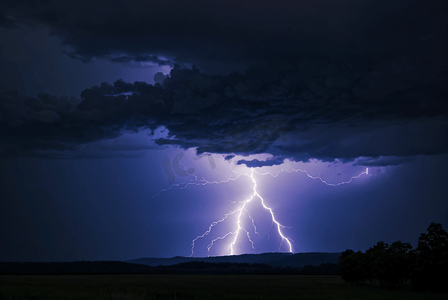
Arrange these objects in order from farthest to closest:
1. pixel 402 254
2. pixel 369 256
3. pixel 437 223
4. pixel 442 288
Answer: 1. pixel 369 256
2. pixel 402 254
3. pixel 437 223
4. pixel 442 288

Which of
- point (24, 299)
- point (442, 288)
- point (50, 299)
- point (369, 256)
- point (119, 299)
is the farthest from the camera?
point (369, 256)

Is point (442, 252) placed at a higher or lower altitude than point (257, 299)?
higher

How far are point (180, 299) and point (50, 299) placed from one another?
13173mm

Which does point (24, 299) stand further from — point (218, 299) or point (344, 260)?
point (344, 260)

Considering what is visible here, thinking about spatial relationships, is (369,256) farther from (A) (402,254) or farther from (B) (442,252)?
(B) (442,252)

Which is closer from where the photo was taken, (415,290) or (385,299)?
(385,299)

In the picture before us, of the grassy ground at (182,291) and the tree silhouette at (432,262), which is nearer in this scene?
the grassy ground at (182,291)

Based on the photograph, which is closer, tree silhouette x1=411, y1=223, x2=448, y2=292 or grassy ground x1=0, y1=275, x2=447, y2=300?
grassy ground x1=0, y1=275, x2=447, y2=300

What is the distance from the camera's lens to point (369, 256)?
79.1 metres

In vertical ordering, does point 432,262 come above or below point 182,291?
above

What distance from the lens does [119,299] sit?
77.9ft

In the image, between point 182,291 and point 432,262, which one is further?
point 182,291

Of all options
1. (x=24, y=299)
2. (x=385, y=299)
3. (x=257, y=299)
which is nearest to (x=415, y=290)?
(x=385, y=299)

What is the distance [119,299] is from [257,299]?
18228 millimetres
